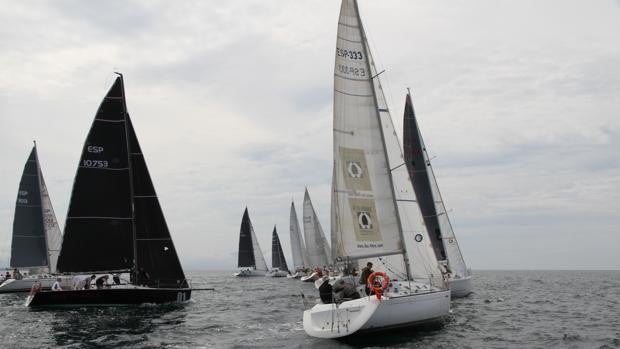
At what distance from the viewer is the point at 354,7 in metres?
21.1

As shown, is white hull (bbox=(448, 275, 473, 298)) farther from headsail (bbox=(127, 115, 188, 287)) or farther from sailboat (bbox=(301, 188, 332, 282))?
sailboat (bbox=(301, 188, 332, 282))

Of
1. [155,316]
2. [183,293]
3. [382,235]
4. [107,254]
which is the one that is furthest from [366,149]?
[107,254]

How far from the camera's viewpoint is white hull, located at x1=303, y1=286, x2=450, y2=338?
1630 centimetres

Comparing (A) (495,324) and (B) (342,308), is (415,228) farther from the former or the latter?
(B) (342,308)

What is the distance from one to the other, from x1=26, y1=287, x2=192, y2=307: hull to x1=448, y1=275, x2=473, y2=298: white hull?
15560 millimetres

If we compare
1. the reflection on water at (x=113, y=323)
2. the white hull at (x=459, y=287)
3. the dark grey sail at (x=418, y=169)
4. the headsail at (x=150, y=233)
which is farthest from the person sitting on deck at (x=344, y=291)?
the dark grey sail at (x=418, y=169)

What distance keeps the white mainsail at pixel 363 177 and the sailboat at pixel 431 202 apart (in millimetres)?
12725

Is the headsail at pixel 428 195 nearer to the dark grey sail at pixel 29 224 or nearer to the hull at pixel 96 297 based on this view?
the hull at pixel 96 297

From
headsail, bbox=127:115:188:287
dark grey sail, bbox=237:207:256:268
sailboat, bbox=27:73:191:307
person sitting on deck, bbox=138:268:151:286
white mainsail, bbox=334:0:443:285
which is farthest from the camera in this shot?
dark grey sail, bbox=237:207:256:268

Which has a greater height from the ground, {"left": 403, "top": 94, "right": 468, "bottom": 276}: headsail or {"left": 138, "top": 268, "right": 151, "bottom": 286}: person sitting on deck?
{"left": 403, "top": 94, "right": 468, "bottom": 276}: headsail

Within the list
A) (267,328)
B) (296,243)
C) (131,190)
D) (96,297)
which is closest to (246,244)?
(296,243)

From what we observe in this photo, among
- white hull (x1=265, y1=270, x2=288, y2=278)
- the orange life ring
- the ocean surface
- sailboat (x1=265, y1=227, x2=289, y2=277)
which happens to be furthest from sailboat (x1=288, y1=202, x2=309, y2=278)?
the orange life ring

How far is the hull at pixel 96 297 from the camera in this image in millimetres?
27141

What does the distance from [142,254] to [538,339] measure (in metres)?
20.3
